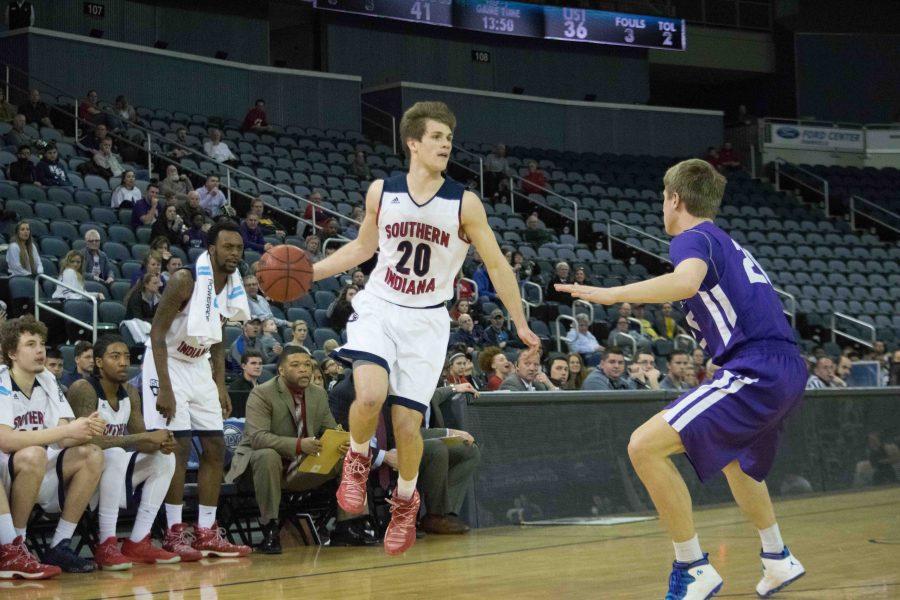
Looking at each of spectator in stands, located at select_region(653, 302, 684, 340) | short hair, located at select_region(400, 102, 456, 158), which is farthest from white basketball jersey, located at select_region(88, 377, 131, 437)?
spectator in stands, located at select_region(653, 302, 684, 340)

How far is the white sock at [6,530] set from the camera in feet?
21.1

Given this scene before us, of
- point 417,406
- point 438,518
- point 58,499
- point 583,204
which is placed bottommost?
point 438,518

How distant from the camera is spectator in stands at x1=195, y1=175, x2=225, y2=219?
49.5 feet

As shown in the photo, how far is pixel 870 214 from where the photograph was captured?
26.3 metres

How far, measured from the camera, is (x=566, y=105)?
2638 centimetres

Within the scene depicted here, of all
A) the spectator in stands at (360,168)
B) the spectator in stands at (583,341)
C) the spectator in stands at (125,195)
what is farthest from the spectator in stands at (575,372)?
the spectator in stands at (360,168)

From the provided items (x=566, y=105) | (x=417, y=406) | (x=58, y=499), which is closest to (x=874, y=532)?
(x=417, y=406)

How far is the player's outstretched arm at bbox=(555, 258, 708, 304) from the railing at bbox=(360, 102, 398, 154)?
18.5 m

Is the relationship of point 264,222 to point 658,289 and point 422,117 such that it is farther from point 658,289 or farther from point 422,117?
point 658,289

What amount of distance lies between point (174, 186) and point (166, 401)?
8.06m

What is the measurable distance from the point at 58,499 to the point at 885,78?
27.4 metres

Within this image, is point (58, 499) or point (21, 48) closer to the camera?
point (58, 499)

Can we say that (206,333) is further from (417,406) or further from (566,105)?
(566,105)

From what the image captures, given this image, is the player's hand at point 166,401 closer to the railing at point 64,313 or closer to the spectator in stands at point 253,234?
the railing at point 64,313
